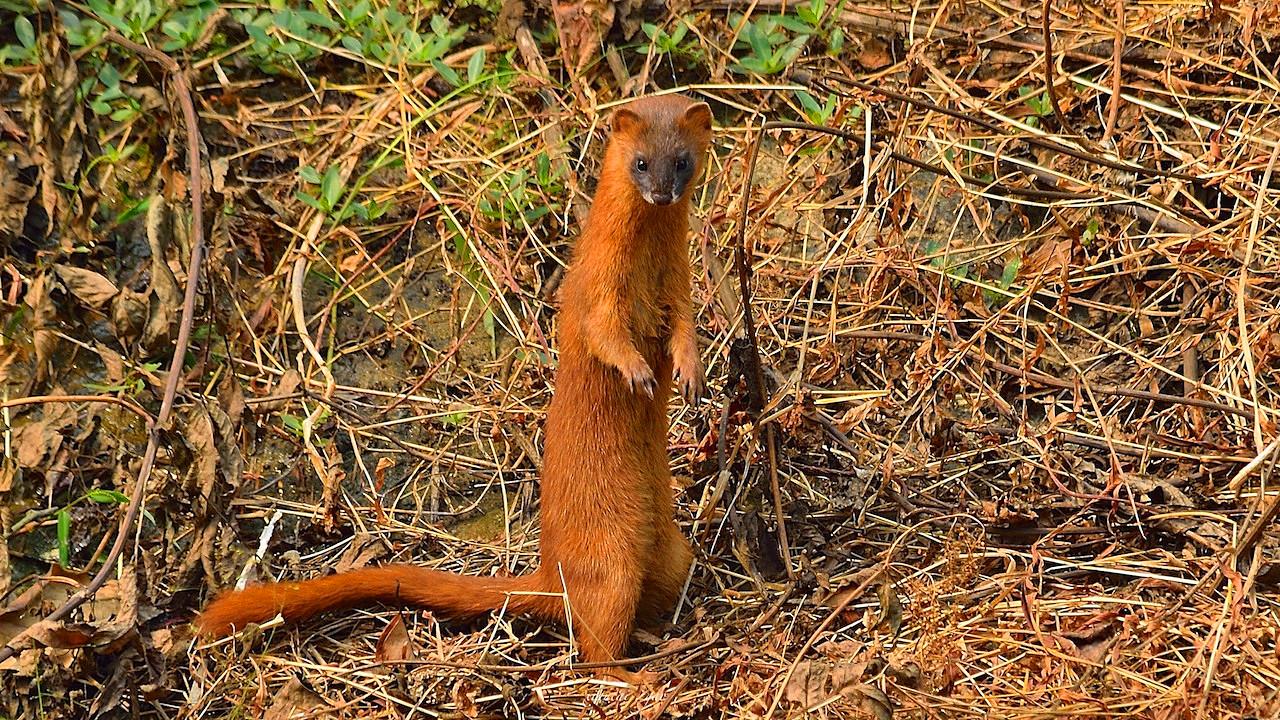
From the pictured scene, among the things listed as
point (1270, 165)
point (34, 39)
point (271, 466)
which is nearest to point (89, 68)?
point (34, 39)

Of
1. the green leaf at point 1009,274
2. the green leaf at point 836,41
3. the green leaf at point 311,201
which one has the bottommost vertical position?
the green leaf at point 1009,274

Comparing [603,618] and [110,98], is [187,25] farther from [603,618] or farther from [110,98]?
[603,618]

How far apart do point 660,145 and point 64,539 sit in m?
2.31

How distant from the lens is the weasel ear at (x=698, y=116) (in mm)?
4254

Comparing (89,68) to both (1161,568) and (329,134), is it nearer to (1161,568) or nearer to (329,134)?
(329,134)

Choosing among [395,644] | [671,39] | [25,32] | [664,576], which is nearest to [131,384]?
[395,644]

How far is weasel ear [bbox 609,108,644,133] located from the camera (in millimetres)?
4195

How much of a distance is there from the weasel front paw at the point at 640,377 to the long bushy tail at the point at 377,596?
716 mm

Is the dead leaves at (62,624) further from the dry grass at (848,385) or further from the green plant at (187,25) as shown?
the green plant at (187,25)

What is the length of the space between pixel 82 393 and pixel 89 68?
4.78 ft

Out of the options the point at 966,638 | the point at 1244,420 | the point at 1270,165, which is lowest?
the point at 966,638

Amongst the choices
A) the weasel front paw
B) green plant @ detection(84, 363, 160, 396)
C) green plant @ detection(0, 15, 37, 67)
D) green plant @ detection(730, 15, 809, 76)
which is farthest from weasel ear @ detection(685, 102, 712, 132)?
green plant @ detection(0, 15, 37, 67)

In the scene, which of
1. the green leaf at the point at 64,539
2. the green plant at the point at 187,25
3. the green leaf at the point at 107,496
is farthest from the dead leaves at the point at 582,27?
the green leaf at the point at 64,539

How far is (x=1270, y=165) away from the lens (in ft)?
16.4
